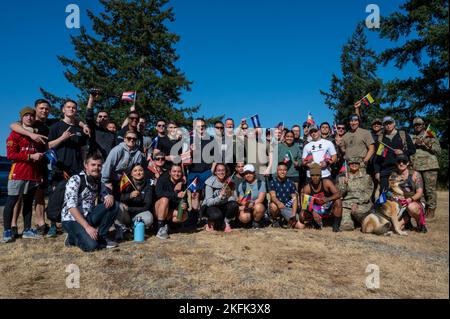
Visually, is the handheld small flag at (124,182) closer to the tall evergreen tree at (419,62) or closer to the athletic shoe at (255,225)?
the athletic shoe at (255,225)

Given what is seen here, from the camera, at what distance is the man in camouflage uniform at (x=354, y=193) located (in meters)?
7.03

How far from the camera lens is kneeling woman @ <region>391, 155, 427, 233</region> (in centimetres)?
672

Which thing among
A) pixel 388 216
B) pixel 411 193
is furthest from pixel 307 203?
pixel 411 193

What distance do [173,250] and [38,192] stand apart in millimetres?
2875

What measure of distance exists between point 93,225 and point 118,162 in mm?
1233

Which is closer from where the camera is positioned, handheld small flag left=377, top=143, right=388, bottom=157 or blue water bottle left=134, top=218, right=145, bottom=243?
blue water bottle left=134, top=218, right=145, bottom=243

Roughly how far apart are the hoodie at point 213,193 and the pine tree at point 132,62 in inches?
655

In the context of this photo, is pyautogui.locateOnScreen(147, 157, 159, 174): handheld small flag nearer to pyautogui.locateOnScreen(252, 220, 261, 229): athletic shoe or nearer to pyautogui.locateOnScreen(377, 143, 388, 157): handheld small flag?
pyautogui.locateOnScreen(252, 220, 261, 229): athletic shoe

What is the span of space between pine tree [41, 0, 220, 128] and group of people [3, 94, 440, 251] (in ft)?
51.9

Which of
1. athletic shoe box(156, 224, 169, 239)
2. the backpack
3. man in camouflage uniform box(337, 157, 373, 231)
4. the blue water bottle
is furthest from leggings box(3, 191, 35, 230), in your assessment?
man in camouflage uniform box(337, 157, 373, 231)

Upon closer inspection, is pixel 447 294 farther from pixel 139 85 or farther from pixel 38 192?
pixel 139 85
